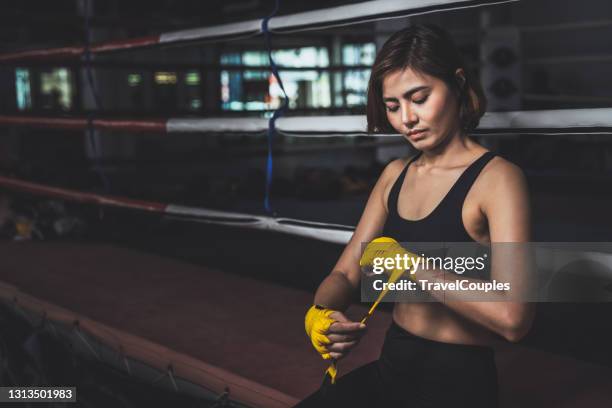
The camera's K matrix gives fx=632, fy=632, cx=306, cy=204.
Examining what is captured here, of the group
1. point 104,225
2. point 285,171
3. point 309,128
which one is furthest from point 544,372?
point 285,171

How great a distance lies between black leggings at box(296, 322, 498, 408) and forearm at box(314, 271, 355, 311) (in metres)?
0.09

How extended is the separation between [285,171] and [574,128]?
17.1 ft

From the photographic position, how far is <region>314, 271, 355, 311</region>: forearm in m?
1.02

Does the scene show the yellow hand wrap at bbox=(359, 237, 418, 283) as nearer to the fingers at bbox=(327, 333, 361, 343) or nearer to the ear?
the fingers at bbox=(327, 333, 361, 343)

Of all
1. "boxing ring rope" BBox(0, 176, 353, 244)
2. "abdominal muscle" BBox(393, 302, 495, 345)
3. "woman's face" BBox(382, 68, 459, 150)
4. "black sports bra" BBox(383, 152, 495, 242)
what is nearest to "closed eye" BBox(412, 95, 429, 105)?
"woman's face" BBox(382, 68, 459, 150)

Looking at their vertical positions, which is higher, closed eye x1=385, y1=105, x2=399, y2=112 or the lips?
closed eye x1=385, y1=105, x2=399, y2=112

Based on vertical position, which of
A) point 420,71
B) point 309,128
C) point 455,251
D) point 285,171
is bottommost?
point 285,171

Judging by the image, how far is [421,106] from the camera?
0.91m

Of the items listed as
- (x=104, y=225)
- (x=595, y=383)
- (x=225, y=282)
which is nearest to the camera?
(x=595, y=383)

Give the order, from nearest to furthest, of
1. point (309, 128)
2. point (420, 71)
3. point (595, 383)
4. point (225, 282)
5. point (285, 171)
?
point (420, 71)
point (595, 383)
point (309, 128)
point (225, 282)
point (285, 171)

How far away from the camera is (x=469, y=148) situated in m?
0.95

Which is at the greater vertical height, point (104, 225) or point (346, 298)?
point (346, 298)

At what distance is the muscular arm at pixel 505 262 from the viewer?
0.82m

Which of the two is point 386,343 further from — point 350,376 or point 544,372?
point 544,372
